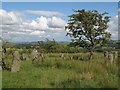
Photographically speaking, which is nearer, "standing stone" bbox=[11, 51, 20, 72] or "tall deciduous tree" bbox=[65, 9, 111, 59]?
"standing stone" bbox=[11, 51, 20, 72]

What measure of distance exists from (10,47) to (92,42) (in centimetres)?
1288

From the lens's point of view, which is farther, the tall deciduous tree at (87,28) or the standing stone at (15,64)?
the tall deciduous tree at (87,28)

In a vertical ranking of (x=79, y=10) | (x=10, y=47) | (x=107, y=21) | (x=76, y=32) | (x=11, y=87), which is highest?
(x=79, y=10)

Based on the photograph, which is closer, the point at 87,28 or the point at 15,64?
the point at 15,64

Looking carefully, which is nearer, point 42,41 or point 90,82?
point 90,82

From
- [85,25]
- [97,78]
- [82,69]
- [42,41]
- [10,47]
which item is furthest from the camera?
[42,41]

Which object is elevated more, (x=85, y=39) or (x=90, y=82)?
(x=85, y=39)

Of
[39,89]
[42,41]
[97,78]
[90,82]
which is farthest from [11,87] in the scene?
[42,41]

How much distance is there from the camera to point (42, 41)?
1261 inches

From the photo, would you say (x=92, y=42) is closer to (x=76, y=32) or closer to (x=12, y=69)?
(x=76, y=32)

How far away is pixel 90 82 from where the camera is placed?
748 centimetres

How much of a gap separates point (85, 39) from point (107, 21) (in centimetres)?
417

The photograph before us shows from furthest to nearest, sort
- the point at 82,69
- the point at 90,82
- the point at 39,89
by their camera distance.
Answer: the point at 82,69, the point at 90,82, the point at 39,89

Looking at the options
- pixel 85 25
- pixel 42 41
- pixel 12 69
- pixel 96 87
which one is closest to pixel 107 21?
pixel 85 25
